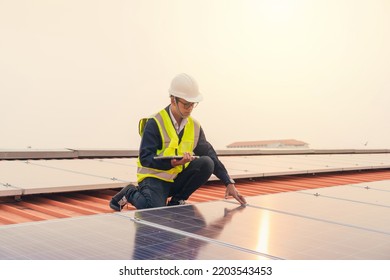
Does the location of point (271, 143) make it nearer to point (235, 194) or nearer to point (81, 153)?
point (81, 153)

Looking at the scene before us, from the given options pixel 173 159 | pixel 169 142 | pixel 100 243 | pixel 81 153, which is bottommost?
pixel 100 243

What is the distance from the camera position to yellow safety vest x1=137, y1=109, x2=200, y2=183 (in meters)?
4.96

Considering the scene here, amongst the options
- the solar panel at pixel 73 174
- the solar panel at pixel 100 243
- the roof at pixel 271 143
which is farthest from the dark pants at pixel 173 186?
the roof at pixel 271 143

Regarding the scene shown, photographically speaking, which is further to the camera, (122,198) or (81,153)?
(81,153)

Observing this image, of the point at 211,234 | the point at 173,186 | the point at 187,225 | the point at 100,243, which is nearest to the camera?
the point at 100,243

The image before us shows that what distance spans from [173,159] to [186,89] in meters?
0.73

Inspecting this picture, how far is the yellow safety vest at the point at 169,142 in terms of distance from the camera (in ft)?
16.3

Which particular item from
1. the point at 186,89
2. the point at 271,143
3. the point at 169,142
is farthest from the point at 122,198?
the point at 271,143

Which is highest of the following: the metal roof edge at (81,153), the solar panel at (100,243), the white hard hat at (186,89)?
the white hard hat at (186,89)

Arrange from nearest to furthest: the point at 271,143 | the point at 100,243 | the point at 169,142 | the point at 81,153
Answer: the point at 100,243 → the point at 169,142 → the point at 81,153 → the point at 271,143

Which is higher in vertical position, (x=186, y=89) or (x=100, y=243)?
(x=186, y=89)

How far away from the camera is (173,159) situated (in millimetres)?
4645

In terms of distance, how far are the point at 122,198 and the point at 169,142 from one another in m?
0.81

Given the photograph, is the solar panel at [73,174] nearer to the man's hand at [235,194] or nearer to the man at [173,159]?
the man at [173,159]
